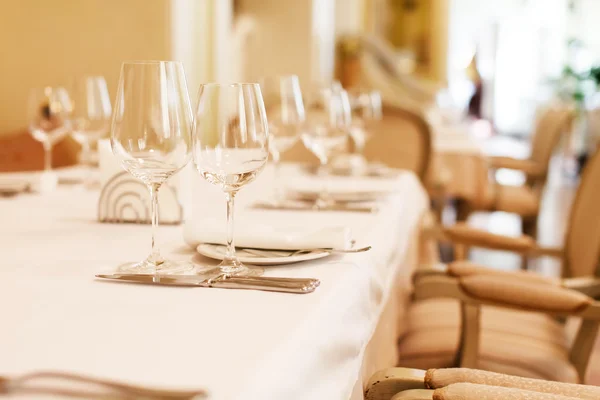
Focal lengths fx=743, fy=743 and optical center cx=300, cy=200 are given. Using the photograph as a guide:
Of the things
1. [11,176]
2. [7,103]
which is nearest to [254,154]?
[11,176]

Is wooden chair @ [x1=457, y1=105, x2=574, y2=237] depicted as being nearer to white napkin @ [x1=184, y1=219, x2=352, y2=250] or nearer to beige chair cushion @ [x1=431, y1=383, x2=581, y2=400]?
white napkin @ [x1=184, y1=219, x2=352, y2=250]

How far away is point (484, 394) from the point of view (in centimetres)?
82

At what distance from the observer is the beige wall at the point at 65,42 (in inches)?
146

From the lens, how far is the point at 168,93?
929 millimetres

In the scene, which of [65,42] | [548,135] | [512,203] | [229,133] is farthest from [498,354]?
[548,135]

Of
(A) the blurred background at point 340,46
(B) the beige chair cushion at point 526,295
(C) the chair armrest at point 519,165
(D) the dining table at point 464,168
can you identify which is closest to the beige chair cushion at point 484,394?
(B) the beige chair cushion at point 526,295

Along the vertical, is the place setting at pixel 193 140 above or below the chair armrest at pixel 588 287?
above

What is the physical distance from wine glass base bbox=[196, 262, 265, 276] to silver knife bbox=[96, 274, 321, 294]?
0.02 m

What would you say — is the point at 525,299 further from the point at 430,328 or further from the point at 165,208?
the point at 165,208

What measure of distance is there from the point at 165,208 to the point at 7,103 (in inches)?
115

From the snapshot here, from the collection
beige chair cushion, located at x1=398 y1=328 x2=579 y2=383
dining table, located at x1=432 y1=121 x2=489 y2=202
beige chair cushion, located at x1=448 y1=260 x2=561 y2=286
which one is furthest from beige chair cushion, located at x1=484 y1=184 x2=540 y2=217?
beige chair cushion, located at x1=398 y1=328 x2=579 y2=383

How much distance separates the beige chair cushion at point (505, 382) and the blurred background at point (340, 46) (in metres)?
3.02

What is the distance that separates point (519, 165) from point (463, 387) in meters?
4.05

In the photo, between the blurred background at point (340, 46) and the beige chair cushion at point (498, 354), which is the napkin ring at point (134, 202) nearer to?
the beige chair cushion at point (498, 354)
